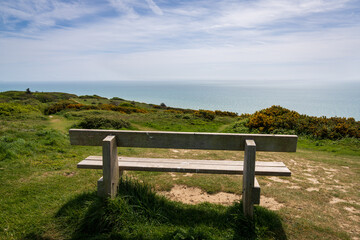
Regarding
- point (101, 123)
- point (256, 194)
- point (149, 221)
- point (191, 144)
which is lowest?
point (149, 221)

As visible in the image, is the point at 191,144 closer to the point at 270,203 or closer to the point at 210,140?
the point at 210,140

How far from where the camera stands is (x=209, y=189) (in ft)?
15.5

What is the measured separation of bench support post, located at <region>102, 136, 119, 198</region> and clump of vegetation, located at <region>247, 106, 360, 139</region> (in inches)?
442

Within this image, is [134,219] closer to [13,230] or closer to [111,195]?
[111,195]

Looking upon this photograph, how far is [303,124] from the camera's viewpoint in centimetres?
1238

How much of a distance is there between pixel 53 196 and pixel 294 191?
476 centimetres

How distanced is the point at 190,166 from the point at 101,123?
36.7 ft

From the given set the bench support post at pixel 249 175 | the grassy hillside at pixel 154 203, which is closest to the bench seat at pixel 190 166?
Result: the grassy hillside at pixel 154 203

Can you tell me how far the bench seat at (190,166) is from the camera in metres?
3.57

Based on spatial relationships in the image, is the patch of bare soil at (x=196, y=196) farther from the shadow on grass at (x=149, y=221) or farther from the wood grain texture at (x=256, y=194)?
the wood grain texture at (x=256, y=194)

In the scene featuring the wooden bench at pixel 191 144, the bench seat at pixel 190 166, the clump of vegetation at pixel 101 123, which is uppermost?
the wooden bench at pixel 191 144

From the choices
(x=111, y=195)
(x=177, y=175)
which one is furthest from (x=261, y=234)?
(x=177, y=175)

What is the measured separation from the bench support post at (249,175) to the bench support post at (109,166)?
6.07ft

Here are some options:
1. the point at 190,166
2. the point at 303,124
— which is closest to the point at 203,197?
the point at 190,166
